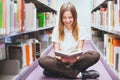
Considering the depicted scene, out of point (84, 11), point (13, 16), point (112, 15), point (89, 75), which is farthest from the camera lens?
point (84, 11)

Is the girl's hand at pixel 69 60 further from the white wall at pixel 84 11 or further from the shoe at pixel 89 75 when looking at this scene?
the white wall at pixel 84 11

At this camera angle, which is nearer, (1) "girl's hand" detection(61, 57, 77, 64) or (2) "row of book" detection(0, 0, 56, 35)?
(2) "row of book" detection(0, 0, 56, 35)

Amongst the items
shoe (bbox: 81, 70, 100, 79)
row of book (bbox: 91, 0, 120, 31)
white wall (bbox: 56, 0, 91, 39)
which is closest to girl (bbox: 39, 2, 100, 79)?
shoe (bbox: 81, 70, 100, 79)

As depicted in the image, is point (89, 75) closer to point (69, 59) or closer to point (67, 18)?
point (69, 59)

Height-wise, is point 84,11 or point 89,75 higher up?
point 84,11

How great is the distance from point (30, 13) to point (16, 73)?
0.80 meters

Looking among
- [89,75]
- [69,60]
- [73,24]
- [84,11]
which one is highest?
[84,11]

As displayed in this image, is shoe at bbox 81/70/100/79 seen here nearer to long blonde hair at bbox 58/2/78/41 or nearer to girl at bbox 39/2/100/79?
girl at bbox 39/2/100/79

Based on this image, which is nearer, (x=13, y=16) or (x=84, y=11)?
(x=13, y=16)

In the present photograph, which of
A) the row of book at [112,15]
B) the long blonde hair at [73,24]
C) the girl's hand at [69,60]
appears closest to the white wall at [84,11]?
the row of book at [112,15]

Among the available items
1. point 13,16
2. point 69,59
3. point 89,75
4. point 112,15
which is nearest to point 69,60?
point 69,59

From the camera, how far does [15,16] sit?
1944 mm

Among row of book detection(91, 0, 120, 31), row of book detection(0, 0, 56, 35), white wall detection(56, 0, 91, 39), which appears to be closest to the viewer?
row of book detection(0, 0, 56, 35)

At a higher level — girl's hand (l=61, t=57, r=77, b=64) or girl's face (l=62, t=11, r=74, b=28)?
girl's face (l=62, t=11, r=74, b=28)
